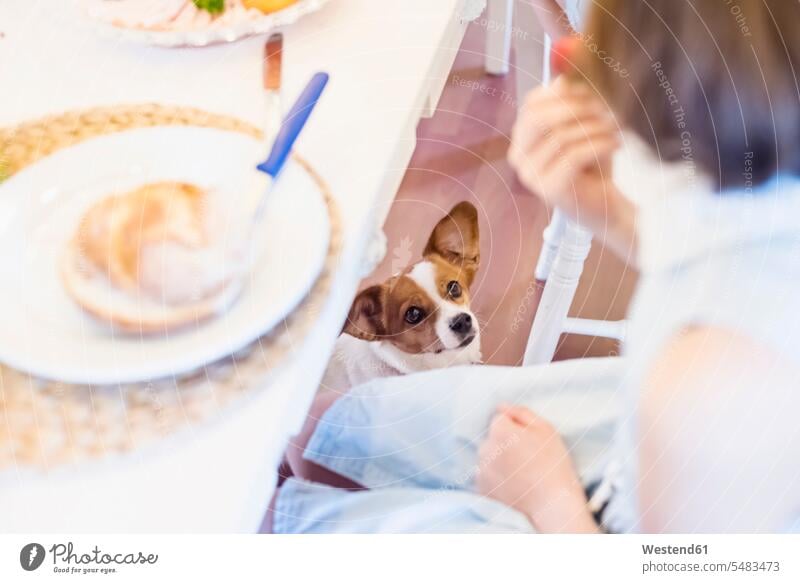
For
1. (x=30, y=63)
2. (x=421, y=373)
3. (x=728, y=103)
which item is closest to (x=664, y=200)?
(x=728, y=103)

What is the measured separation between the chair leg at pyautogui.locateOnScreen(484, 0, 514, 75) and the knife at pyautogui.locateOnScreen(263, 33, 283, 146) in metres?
0.13

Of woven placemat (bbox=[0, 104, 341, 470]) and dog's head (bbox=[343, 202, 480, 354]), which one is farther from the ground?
dog's head (bbox=[343, 202, 480, 354])

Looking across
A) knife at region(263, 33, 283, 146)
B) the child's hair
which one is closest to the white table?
knife at region(263, 33, 283, 146)

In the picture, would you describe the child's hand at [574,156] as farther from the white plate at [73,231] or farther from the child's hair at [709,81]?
the white plate at [73,231]

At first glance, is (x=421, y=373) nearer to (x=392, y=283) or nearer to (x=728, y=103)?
(x=392, y=283)

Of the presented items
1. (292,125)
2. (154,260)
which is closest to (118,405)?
(154,260)

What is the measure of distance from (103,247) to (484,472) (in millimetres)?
230

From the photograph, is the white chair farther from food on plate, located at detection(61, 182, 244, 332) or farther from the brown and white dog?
food on plate, located at detection(61, 182, 244, 332)

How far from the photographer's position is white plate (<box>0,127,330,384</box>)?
0.29 meters

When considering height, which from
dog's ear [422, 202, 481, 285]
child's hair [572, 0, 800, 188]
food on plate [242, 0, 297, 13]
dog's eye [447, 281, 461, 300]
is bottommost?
dog's eye [447, 281, 461, 300]

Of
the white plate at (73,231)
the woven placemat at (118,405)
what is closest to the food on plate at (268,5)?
the white plate at (73,231)

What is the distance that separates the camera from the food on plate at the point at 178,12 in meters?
0.41

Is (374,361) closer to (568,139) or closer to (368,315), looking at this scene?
(368,315)

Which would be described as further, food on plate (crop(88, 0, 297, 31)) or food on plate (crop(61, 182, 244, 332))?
food on plate (crop(88, 0, 297, 31))
